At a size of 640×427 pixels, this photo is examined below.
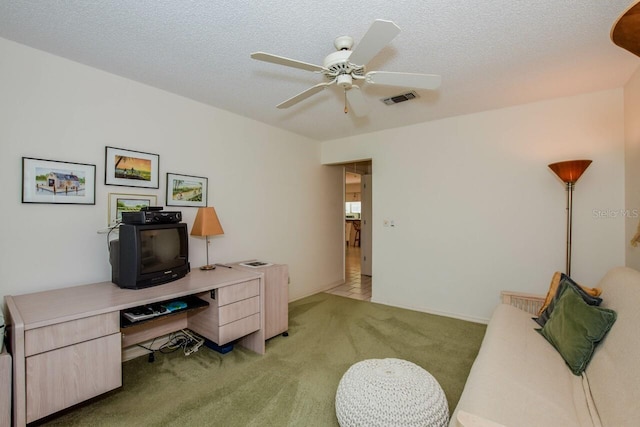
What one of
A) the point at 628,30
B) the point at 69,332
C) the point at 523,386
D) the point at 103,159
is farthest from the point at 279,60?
the point at 523,386

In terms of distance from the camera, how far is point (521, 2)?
154 centimetres

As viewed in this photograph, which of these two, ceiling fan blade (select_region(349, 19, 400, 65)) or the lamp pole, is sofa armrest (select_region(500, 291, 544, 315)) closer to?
the lamp pole

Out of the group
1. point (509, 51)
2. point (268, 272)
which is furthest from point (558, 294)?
point (268, 272)

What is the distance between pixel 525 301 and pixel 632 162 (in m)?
1.46

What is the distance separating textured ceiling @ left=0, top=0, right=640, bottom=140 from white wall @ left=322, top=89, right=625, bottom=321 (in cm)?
43

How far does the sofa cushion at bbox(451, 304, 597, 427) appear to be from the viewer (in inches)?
45.7

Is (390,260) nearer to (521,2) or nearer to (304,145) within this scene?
(304,145)

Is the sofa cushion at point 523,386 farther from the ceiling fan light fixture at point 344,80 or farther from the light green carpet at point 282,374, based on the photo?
the ceiling fan light fixture at point 344,80

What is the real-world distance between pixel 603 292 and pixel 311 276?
3269mm

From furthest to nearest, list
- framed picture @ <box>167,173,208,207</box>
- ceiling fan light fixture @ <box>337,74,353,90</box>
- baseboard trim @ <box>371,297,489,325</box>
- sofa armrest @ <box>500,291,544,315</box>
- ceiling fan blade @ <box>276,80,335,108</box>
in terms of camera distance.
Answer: baseboard trim @ <box>371,297,489,325</box>, framed picture @ <box>167,173,208,207</box>, sofa armrest @ <box>500,291,544,315</box>, ceiling fan blade @ <box>276,80,335,108</box>, ceiling fan light fixture @ <box>337,74,353,90</box>

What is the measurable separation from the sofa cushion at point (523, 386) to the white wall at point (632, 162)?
4.67ft

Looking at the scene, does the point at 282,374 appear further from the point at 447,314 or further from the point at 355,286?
the point at 355,286

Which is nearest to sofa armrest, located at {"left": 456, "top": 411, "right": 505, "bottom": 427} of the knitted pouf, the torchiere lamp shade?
the knitted pouf

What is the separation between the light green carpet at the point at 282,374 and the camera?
1758mm
